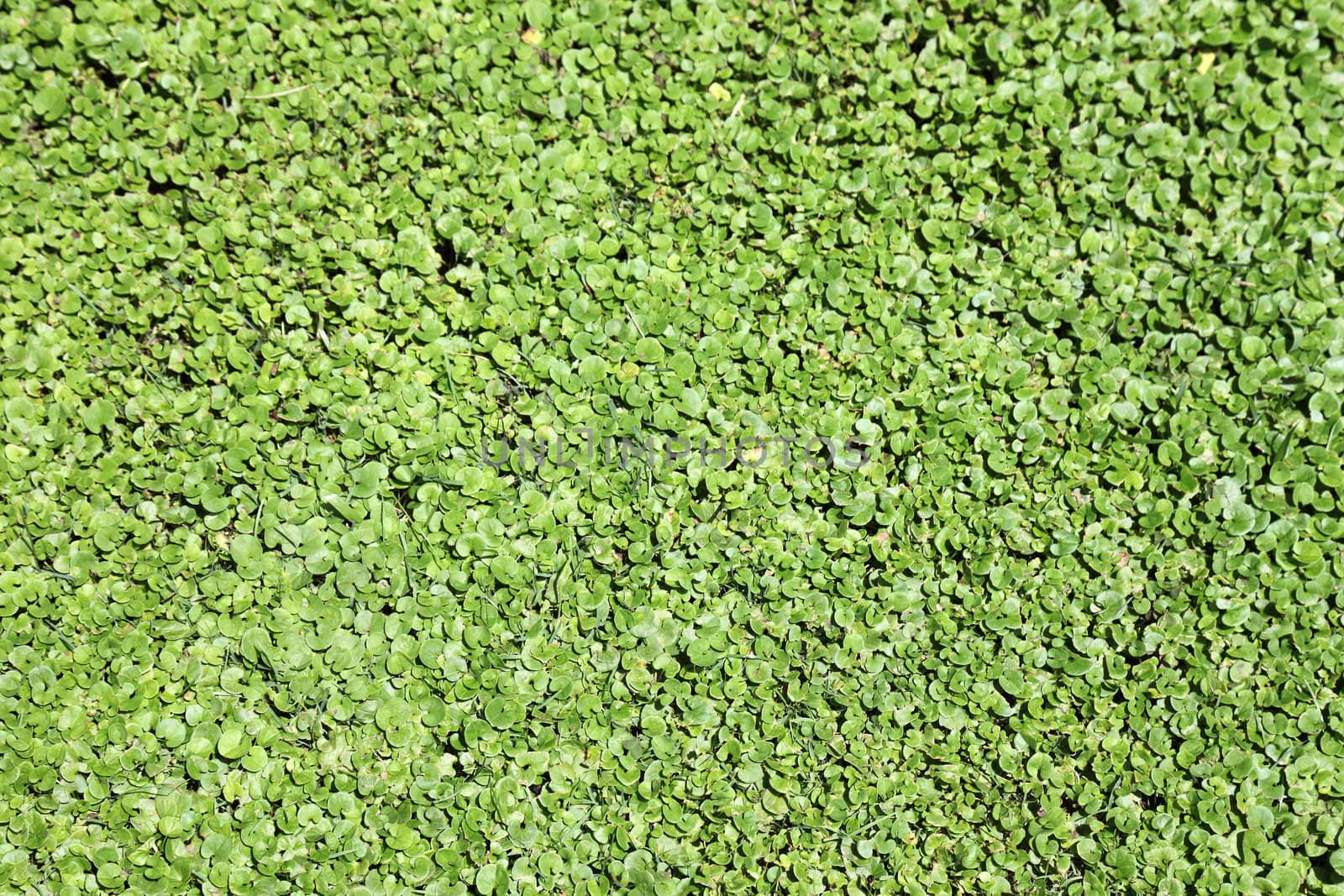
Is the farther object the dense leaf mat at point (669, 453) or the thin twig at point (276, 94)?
the thin twig at point (276, 94)

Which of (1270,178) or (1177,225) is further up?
(1270,178)

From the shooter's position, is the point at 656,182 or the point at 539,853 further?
the point at 656,182

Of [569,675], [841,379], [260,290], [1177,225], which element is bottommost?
[569,675]

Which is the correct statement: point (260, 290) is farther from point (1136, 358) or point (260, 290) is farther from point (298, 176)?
point (1136, 358)

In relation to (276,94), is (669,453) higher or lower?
lower

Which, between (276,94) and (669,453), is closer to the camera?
(669,453)

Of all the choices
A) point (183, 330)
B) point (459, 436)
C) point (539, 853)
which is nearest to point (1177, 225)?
point (459, 436)
